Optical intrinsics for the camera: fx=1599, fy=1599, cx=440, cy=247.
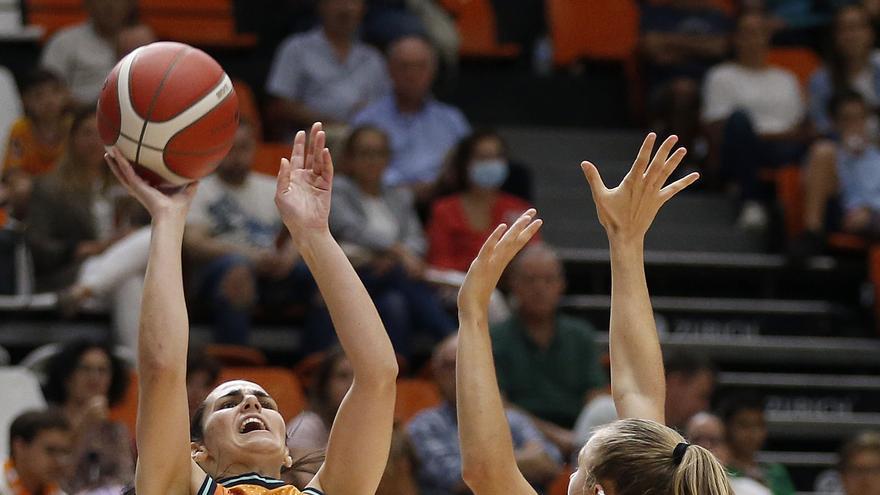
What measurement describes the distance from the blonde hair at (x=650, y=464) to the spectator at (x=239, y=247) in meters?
4.04

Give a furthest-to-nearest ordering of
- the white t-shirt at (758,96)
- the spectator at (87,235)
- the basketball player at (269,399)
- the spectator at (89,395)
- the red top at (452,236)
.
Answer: the white t-shirt at (758,96)
the red top at (452,236)
the spectator at (87,235)
the spectator at (89,395)
the basketball player at (269,399)

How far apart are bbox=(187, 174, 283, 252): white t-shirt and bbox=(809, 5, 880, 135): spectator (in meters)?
3.59

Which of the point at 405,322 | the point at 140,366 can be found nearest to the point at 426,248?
the point at 405,322

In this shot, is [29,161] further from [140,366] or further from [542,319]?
[140,366]

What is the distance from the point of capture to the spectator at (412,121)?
8.41 metres

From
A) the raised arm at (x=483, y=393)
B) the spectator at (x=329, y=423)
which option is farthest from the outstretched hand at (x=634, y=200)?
the spectator at (x=329, y=423)

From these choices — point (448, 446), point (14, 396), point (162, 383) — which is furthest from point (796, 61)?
point (162, 383)

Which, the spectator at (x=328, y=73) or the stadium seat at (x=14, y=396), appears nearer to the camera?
the stadium seat at (x=14, y=396)

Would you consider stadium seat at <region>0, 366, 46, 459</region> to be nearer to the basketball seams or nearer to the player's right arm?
the basketball seams

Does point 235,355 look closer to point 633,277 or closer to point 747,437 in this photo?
point 747,437

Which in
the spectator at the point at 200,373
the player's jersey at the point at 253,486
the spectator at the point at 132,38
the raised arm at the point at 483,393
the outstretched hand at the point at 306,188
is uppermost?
the outstretched hand at the point at 306,188

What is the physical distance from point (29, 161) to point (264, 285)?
138 cm

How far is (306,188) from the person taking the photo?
348cm

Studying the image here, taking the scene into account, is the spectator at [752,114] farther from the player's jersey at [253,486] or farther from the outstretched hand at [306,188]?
the player's jersey at [253,486]
